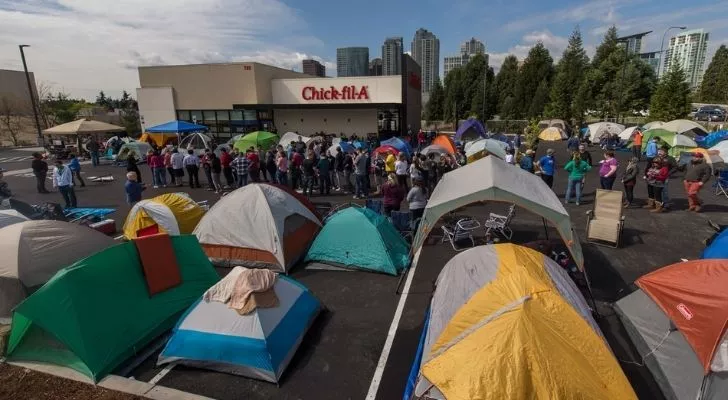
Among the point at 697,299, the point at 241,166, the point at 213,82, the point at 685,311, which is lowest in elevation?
the point at 685,311

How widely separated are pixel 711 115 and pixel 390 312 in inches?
2080

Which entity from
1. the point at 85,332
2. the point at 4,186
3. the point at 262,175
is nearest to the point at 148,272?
the point at 85,332

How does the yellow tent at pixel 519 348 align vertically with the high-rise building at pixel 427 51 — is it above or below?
below

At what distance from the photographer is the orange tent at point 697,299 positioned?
13.4 ft

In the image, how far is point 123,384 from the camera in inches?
188

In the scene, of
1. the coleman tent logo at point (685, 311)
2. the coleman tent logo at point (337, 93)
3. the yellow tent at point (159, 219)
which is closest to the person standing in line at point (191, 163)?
the yellow tent at point (159, 219)

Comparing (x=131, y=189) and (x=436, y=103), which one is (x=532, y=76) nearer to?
(x=436, y=103)

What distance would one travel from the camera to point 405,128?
28719 millimetres

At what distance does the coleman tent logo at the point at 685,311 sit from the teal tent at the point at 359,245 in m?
4.30

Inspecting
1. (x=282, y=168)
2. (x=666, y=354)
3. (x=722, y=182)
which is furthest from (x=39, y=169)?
(x=722, y=182)

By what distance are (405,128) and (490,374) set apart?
26515 millimetres

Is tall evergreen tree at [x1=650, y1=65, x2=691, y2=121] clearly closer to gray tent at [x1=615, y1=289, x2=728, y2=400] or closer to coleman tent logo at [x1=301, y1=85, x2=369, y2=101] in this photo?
coleman tent logo at [x1=301, y1=85, x2=369, y2=101]

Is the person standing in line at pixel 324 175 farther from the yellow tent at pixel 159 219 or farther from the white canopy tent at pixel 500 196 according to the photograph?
the white canopy tent at pixel 500 196

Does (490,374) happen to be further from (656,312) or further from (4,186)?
(4,186)
